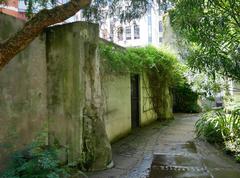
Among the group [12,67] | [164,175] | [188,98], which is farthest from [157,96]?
[12,67]

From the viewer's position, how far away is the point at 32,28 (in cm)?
360

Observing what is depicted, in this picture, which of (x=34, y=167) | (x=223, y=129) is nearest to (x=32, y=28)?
(x=34, y=167)

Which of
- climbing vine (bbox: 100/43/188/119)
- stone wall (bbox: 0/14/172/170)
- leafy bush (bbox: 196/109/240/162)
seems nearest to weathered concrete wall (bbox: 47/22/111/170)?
stone wall (bbox: 0/14/172/170)

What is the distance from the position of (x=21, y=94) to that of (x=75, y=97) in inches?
35.0

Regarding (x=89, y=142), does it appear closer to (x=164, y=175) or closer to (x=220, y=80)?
(x=164, y=175)

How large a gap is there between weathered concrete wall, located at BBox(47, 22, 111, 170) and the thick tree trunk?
1365 millimetres

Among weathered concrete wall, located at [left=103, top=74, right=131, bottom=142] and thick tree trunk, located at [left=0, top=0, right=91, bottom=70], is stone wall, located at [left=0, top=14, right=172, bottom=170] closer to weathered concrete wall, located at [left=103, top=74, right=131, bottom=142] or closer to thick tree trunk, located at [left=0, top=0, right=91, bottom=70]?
thick tree trunk, located at [left=0, top=0, right=91, bottom=70]

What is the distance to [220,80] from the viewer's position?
8.05 meters

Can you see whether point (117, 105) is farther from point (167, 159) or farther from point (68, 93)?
point (68, 93)

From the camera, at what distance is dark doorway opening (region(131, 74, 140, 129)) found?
10.2 metres

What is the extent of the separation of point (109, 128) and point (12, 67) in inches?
138

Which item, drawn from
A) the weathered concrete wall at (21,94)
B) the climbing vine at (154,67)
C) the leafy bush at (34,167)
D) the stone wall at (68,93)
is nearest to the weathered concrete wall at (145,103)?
the climbing vine at (154,67)

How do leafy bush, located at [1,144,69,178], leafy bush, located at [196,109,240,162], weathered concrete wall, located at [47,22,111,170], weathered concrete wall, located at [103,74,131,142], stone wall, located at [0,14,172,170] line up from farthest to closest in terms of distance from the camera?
weathered concrete wall, located at [103,74,131,142] < leafy bush, located at [196,109,240,162] < weathered concrete wall, located at [47,22,111,170] < stone wall, located at [0,14,172,170] < leafy bush, located at [1,144,69,178]

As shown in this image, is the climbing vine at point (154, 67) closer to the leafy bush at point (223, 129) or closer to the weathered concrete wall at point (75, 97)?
the weathered concrete wall at point (75, 97)
